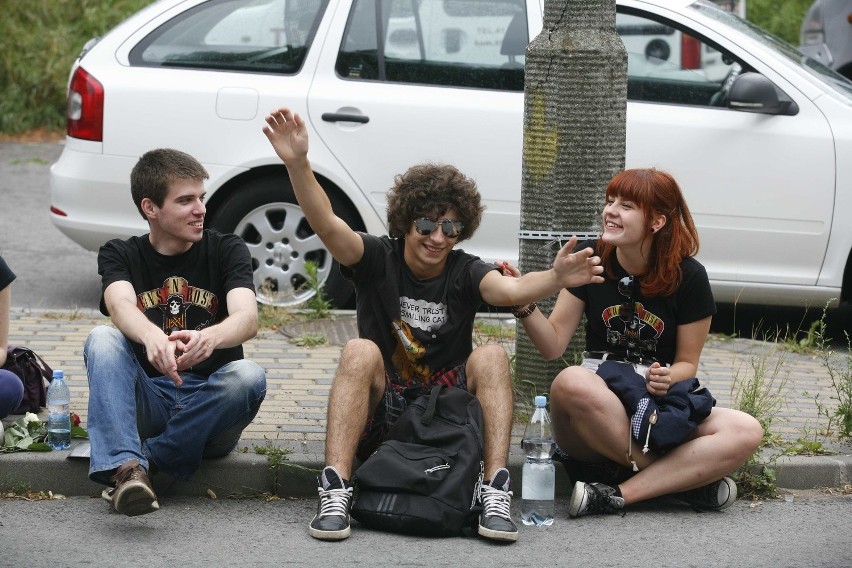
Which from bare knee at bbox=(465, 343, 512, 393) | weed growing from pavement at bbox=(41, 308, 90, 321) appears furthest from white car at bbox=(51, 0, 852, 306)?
bare knee at bbox=(465, 343, 512, 393)

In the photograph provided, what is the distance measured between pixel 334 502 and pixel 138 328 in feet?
3.02

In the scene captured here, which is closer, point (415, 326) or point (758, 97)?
point (415, 326)

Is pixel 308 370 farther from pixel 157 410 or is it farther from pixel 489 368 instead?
pixel 489 368

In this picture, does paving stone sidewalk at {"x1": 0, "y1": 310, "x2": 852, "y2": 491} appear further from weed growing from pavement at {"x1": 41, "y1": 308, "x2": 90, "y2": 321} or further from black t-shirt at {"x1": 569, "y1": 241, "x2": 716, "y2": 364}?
black t-shirt at {"x1": 569, "y1": 241, "x2": 716, "y2": 364}

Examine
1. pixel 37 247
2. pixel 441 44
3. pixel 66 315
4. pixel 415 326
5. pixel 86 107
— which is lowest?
pixel 37 247

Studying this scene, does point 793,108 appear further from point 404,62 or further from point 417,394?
point 417,394

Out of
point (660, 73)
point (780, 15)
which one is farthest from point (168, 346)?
point (780, 15)

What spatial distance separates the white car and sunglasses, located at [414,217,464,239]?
2.48 m

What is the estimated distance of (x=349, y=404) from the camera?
4824 millimetres

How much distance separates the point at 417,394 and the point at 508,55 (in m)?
3.07

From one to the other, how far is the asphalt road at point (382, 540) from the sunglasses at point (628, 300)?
2.30 feet

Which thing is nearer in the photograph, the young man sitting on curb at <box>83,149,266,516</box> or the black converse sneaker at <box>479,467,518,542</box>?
the black converse sneaker at <box>479,467,518,542</box>

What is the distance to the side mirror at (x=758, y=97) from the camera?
7.26 metres

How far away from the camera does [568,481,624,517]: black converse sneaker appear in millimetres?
4926
